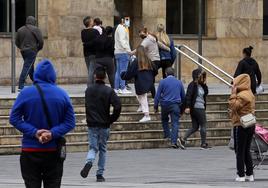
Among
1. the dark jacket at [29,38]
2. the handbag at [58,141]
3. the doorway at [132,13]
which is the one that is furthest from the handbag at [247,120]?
the doorway at [132,13]

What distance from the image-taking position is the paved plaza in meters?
14.8

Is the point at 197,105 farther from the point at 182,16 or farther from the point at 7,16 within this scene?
the point at 182,16

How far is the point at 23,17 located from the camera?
28.1m

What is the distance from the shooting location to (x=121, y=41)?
923 inches

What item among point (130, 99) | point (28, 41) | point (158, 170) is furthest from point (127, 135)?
point (158, 170)

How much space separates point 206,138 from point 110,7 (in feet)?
26.8

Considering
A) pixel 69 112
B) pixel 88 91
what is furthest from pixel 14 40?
pixel 69 112

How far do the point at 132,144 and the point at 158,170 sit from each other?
4.00m

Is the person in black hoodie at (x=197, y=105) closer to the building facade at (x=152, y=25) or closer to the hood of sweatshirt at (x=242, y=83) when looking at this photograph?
the hood of sweatshirt at (x=242, y=83)

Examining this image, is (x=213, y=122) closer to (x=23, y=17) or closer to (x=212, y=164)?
(x=212, y=164)

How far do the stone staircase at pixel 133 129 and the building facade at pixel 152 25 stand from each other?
6129mm

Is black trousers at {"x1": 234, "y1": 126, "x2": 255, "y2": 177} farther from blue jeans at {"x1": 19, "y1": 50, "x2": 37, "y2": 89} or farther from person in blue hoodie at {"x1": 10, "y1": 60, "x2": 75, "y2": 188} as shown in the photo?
blue jeans at {"x1": 19, "y1": 50, "x2": 37, "y2": 89}

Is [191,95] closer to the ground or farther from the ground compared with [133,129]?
farther from the ground

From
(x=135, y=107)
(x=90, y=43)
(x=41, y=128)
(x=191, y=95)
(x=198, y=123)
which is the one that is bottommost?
(x=198, y=123)
